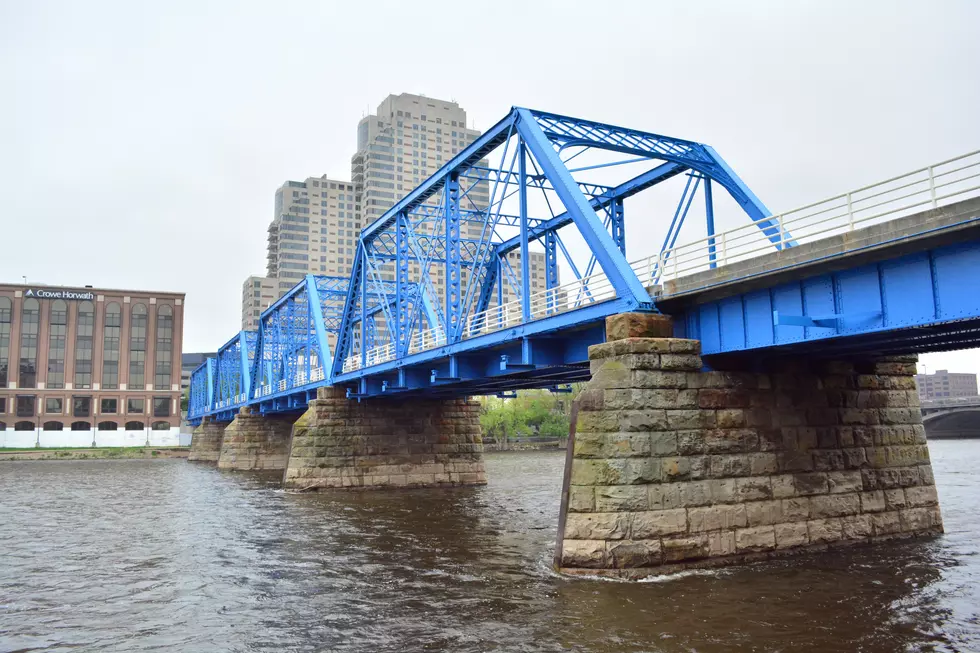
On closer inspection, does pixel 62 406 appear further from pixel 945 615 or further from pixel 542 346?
pixel 945 615

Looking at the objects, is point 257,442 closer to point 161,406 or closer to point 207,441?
point 207,441

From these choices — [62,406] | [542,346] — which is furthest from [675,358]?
[62,406]

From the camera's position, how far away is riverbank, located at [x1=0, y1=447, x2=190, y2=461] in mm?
97000

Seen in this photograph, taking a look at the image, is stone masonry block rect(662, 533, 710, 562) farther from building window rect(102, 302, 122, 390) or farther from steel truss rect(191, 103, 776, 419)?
building window rect(102, 302, 122, 390)

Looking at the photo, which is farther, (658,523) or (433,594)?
(658,523)

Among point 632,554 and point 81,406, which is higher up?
point 81,406

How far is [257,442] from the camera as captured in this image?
7119 cm

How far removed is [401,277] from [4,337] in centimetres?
9707

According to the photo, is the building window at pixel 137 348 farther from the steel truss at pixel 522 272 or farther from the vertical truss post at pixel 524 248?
the vertical truss post at pixel 524 248

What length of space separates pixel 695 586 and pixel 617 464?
2.89 m

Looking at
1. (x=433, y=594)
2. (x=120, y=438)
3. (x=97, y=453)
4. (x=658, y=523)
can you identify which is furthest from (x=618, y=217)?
(x=120, y=438)

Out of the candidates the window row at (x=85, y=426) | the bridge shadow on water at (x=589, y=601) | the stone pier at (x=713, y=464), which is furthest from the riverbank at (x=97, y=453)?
the stone pier at (x=713, y=464)

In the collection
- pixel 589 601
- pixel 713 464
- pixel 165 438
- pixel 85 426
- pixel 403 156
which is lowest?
pixel 589 601

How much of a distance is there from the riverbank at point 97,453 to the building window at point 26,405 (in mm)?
7209
